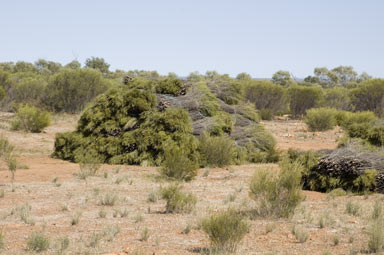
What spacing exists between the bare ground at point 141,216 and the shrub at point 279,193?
21 centimetres

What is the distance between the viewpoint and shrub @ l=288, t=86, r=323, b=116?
4319 cm

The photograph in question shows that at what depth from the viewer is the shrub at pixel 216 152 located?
16.3 metres

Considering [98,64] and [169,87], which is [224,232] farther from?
[98,64]

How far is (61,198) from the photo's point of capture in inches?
433

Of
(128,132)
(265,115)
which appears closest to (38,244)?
(128,132)

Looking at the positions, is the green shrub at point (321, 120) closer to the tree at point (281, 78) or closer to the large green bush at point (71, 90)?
the large green bush at point (71, 90)

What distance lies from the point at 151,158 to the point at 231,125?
329 centimetres

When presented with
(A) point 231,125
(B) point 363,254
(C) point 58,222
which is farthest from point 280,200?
(A) point 231,125

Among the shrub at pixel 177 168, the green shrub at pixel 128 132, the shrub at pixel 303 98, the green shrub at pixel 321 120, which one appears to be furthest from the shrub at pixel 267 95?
the shrub at pixel 177 168

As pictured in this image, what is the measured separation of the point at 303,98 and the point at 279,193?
35207 millimetres

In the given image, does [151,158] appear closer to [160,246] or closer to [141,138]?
[141,138]

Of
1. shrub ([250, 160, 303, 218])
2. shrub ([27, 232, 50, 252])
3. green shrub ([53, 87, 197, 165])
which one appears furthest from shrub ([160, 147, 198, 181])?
shrub ([27, 232, 50, 252])

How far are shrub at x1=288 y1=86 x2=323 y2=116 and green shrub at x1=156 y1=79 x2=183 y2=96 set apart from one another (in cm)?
2600

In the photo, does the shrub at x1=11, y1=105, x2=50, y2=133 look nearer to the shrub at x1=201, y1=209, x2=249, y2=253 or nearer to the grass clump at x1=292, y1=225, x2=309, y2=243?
the grass clump at x1=292, y1=225, x2=309, y2=243
